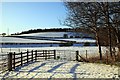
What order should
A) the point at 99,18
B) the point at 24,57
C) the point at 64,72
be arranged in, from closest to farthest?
1. the point at 64,72
2. the point at 99,18
3. the point at 24,57

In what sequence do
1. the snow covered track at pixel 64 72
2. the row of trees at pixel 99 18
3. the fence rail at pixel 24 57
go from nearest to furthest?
the snow covered track at pixel 64 72 < the fence rail at pixel 24 57 < the row of trees at pixel 99 18

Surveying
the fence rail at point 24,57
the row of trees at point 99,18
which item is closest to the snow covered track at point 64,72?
the fence rail at point 24,57

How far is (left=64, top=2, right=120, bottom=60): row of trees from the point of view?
17.0 meters

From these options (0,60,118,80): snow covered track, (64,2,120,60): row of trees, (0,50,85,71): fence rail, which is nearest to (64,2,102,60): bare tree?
(64,2,120,60): row of trees

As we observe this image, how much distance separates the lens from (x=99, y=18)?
18.8 m

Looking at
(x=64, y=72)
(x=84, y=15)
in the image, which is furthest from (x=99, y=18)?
(x=64, y=72)

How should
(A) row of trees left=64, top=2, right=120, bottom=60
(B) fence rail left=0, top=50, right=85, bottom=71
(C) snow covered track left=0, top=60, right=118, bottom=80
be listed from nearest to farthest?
(C) snow covered track left=0, top=60, right=118, bottom=80, (B) fence rail left=0, top=50, right=85, bottom=71, (A) row of trees left=64, top=2, right=120, bottom=60

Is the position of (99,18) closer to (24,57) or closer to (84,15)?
(84,15)

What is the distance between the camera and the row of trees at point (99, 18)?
17.0 m

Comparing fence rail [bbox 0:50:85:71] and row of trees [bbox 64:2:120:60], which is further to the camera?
row of trees [bbox 64:2:120:60]

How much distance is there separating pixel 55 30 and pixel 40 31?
9677 millimetres

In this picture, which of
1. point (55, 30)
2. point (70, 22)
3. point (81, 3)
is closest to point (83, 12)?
point (81, 3)

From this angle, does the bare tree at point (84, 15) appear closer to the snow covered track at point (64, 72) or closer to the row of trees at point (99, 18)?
the row of trees at point (99, 18)

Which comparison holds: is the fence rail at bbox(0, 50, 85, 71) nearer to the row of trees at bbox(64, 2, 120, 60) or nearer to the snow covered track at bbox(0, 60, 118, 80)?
the snow covered track at bbox(0, 60, 118, 80)
